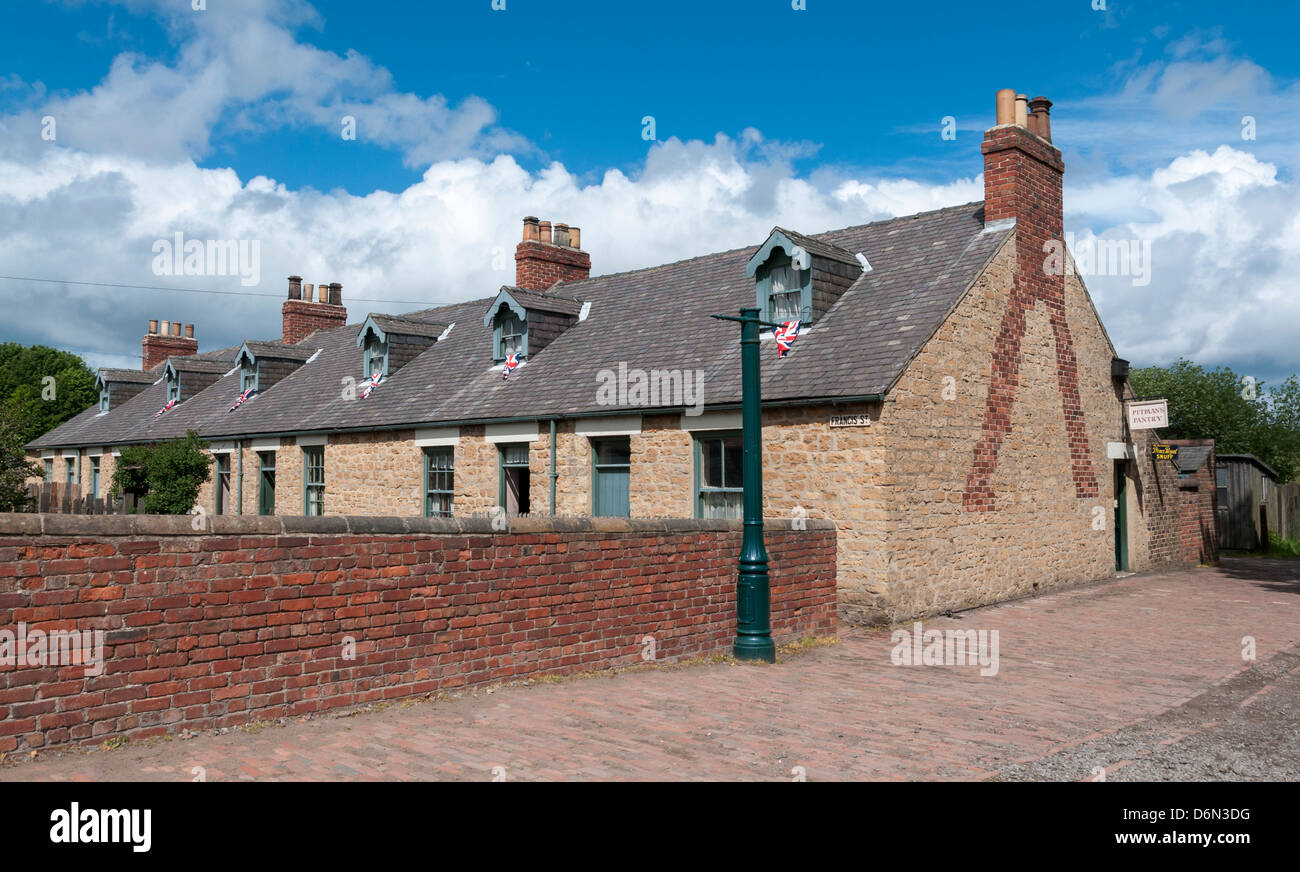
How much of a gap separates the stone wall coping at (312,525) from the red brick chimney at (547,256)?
15.3 m

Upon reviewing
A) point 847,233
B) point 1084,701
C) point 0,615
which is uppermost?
point 847,233

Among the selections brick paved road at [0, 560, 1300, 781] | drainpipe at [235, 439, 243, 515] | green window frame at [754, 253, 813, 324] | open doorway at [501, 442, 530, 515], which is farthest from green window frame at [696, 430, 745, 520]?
drainpipe at [235, 439, 243, 515]

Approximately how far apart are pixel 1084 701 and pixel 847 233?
1201 cm

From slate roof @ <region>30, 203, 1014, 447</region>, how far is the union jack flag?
165 millimetres

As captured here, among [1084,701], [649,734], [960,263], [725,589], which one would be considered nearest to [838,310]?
[960,263]

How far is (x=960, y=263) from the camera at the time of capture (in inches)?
599

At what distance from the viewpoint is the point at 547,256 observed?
24531mm

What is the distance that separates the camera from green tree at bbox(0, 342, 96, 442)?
52531 millimetres

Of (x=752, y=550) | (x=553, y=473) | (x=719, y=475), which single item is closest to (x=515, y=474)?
(x=553, y=473)

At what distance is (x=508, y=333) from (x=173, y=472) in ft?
32.9

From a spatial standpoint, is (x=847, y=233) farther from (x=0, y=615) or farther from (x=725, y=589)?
(x=0, y=615)

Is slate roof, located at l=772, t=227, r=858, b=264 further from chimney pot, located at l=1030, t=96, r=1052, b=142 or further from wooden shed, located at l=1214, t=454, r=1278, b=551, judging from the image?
wooden shed, located at l=1214, t=454, r=1278, b=551

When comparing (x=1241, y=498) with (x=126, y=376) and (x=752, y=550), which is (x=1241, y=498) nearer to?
(x=752, y=550)
